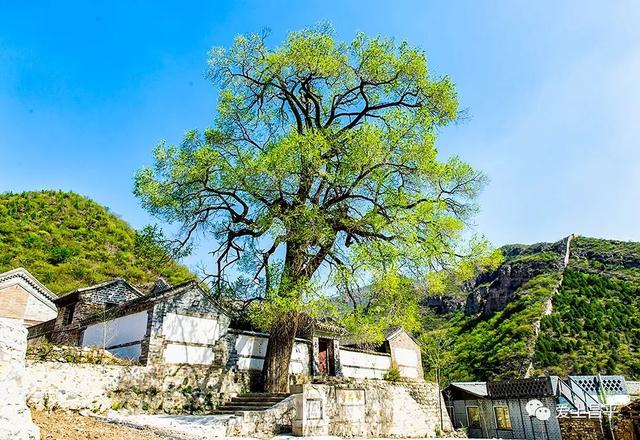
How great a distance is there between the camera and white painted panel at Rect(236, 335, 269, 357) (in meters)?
15.7

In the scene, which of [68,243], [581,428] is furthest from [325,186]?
[68,243]

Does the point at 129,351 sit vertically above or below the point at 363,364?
below

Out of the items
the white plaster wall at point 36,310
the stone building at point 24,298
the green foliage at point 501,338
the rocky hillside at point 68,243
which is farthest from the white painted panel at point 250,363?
the green foliage at point 501,338

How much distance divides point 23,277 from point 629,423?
105 feet

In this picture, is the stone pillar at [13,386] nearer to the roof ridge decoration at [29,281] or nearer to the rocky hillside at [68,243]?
the roof ridge decoration at [29,281]

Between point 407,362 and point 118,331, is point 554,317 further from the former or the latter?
point 118,331

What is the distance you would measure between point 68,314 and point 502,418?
22.3 meters

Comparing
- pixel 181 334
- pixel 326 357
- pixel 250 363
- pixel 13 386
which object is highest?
pixel 181 334

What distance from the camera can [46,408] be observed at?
10.2 meters

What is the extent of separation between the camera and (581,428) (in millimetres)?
18672

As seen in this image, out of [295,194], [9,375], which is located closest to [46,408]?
[9,375]

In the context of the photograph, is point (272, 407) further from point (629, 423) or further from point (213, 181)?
point (629, 423)

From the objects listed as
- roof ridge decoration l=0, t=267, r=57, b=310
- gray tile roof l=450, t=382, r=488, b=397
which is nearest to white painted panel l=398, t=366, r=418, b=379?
gray tile roof l=450, t=382, r=488, b=397

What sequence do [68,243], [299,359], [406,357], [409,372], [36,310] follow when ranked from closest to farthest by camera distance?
[299,359], [409,372], [36,310], [406,357], [68,243]
